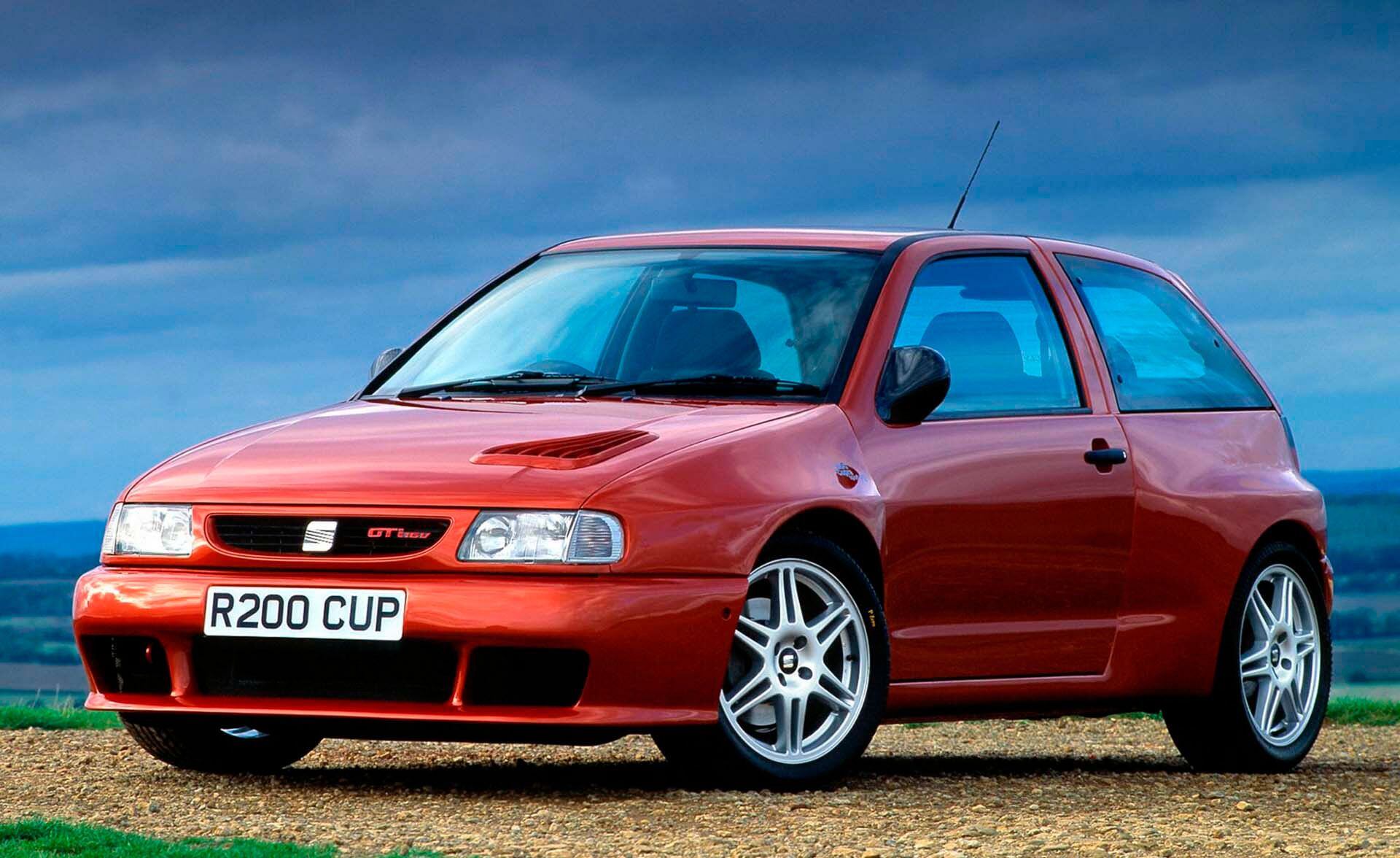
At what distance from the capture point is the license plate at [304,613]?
6.34 metres

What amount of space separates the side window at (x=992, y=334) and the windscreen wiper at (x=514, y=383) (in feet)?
3.44

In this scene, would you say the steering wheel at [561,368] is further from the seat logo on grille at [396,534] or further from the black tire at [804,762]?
the seat logo on grille at [396,534]

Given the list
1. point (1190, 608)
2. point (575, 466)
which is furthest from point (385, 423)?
point (1190, 608)

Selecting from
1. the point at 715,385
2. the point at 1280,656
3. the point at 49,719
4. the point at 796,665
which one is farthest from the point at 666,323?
the point at 49,719

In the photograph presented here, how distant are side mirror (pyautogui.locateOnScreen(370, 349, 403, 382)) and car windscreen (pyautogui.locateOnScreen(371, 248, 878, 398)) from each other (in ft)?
0.31

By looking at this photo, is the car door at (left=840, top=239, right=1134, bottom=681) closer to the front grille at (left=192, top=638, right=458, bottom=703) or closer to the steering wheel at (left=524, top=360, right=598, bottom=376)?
the steering wheel at (left=524, top=360, right=598, bottom=376)

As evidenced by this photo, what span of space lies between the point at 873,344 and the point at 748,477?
3.17 feet

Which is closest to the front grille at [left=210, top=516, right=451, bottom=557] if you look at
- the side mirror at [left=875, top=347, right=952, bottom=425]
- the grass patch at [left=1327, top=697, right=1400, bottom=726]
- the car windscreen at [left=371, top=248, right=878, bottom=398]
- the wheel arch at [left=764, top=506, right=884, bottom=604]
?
the wheel arch at [left=764, top=506, right=884, bottom=604]

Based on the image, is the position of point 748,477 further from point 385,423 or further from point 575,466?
point 385,423

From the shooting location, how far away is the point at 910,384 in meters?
7.21

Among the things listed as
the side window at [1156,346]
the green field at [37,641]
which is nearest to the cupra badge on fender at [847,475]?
the side window at [1156,346]

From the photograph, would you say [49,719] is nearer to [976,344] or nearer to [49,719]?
[49,719]

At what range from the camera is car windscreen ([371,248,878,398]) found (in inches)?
293

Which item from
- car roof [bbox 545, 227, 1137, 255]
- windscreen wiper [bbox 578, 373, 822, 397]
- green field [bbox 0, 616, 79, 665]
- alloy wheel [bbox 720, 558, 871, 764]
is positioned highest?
car roof [bbox 545, 227, 1137, 255]
